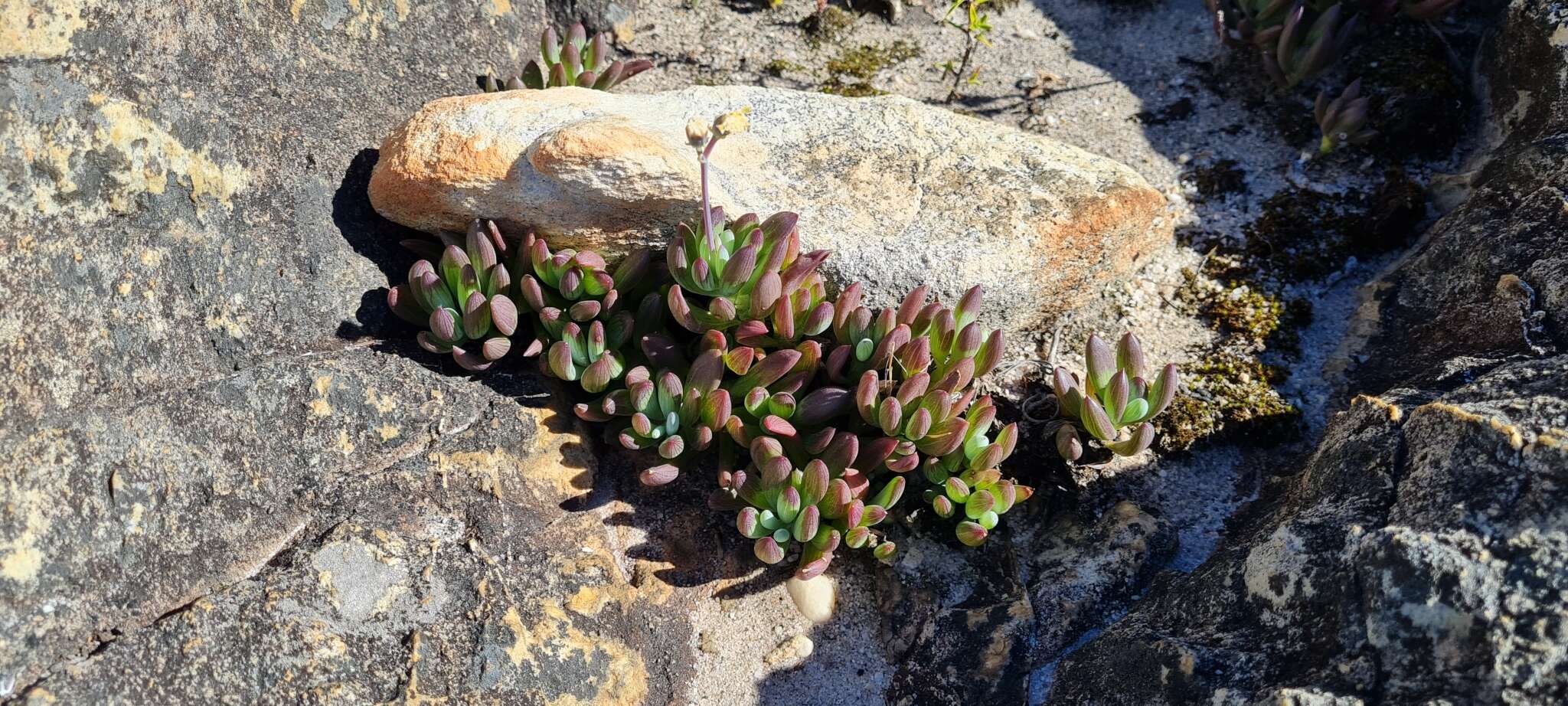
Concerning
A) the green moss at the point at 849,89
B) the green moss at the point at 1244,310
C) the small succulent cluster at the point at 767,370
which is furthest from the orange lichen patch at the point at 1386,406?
the green moss at the point at 849,89

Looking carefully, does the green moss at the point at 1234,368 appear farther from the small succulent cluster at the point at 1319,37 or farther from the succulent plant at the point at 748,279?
the succulent plant at the point at 748,279

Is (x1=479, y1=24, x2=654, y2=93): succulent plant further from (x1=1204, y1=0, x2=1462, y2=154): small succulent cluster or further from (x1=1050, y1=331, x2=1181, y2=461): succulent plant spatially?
(x1=1204, y1=0, x2=1462, y2=154): small succulent cluster

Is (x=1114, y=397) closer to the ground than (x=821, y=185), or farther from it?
closer to the ground

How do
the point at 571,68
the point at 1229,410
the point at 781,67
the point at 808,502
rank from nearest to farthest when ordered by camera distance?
the point at 808,502
the point at 1229,410
the point at 571,68
the point at 781,67

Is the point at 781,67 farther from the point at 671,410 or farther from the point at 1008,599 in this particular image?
the point at 1008,599

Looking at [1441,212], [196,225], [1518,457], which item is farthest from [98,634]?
[1441,212]

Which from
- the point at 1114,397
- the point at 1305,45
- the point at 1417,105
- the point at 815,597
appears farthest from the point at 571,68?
the point at 1417,105
